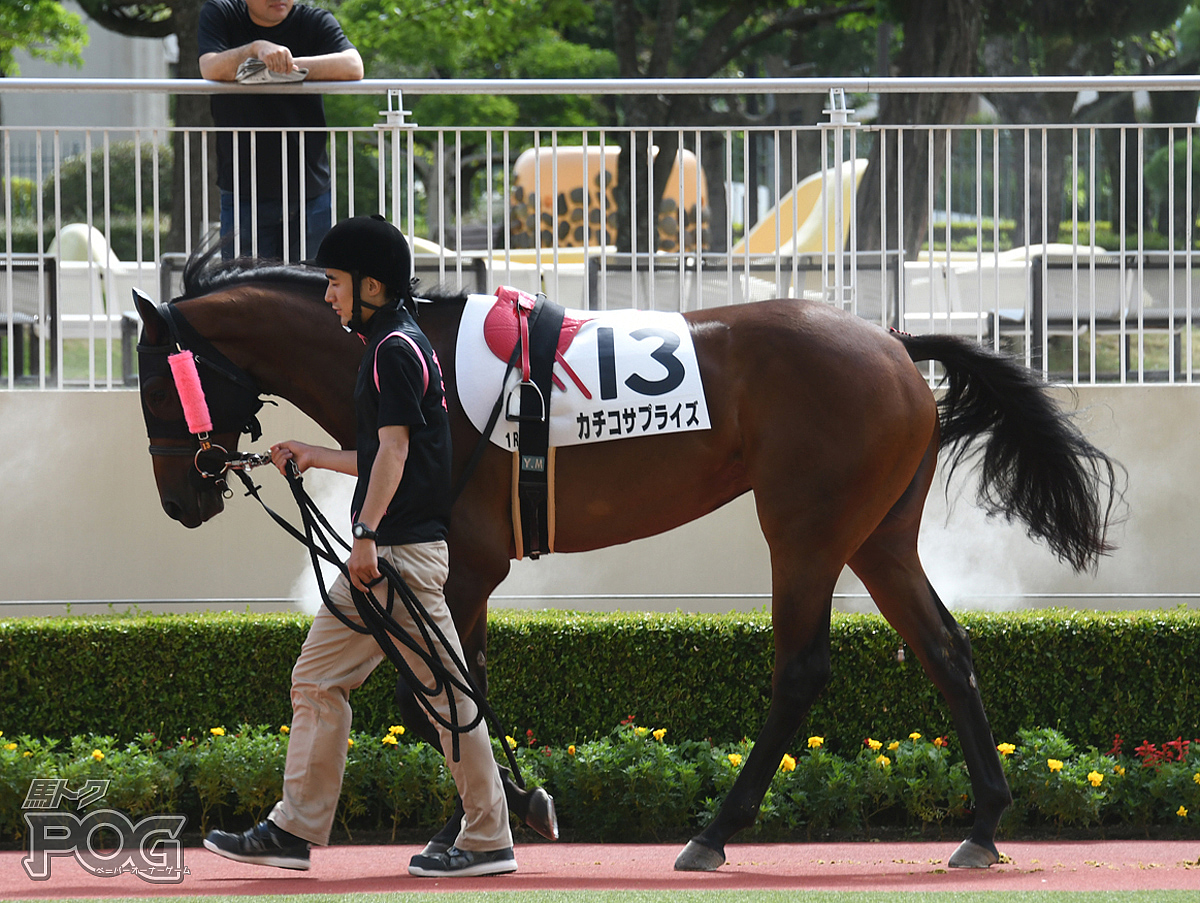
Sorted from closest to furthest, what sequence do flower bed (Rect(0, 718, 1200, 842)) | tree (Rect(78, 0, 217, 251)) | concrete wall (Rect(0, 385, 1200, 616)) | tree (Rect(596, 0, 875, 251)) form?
flower bed (Rect(0, 718, 1200, 842)), concrete wall (Rect(0, 385, 1200, 616)), tree (Rect(78, 0, 217, 251)), tree (Rect(596, 0, 875, 251))

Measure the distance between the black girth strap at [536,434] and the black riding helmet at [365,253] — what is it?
0.51 m

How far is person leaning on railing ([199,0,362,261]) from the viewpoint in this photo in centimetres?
677

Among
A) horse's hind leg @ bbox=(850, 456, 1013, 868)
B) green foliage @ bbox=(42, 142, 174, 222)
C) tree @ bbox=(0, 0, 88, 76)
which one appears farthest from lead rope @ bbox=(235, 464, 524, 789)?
green foliage @ bbox=(42, 142, 174, 222)

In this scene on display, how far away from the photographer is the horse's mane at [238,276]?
479 cm

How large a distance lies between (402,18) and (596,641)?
15537 mm

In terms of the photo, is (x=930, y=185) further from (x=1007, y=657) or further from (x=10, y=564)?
(x=10, y=564)

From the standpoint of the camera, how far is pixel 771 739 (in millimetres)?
4695

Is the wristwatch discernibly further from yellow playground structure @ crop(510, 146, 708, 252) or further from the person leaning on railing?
the person leaning on railing

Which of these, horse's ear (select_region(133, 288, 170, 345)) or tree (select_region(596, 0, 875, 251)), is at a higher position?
tree (select_region(596, 0, 875, 251))

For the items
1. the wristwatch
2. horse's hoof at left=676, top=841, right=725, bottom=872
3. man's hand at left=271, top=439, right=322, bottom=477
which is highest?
man's hand at left=271, top=439, right=322, bottom=477

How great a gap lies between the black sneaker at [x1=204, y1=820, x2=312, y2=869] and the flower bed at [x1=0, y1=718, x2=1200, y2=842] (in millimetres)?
1225

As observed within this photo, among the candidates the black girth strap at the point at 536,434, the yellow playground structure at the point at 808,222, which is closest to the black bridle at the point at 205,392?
the black girth strap at the point at 536,434

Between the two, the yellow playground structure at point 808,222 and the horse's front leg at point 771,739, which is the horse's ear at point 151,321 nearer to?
the horse's front leg at point 771,739

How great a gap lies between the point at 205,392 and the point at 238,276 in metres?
0.45
